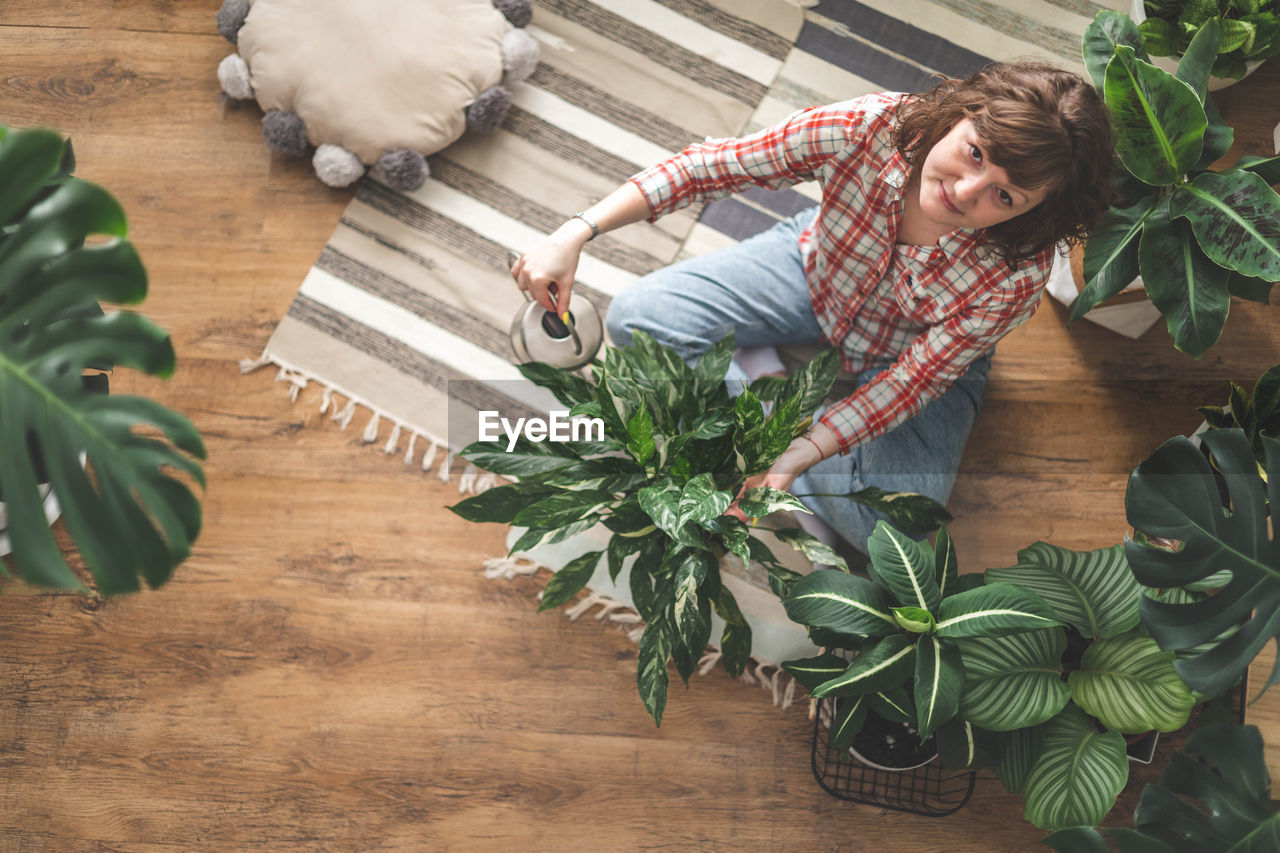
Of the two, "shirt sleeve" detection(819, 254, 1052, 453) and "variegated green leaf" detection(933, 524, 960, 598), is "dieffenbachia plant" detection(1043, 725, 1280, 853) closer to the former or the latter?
"variegated green leaf" detection(933, 524, 960, 598)

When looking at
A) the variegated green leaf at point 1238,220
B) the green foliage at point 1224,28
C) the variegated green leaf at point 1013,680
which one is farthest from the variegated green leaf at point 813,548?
the green foliage at point 1224,28

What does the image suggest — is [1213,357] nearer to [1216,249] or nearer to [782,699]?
[1216,249]

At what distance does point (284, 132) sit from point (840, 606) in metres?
1.41

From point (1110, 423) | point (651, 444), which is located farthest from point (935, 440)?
point (651, 444)

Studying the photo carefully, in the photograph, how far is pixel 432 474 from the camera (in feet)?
5.68

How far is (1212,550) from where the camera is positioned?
1019 mm

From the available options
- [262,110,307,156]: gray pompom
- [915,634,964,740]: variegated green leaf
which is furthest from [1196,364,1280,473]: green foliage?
[262,110,307,156]: gray pompom

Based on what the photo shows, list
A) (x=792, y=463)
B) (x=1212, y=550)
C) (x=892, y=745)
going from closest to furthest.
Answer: (x=1212, y=550), (x=792, y=463), (x=892, y=745)

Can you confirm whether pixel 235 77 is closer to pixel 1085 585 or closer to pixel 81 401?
pixel 81 401

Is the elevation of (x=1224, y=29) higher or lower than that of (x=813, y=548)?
higher

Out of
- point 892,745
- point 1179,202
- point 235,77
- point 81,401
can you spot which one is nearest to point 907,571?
point 892,745

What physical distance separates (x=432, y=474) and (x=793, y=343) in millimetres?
770

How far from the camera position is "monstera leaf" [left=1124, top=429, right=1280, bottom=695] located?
101 cm

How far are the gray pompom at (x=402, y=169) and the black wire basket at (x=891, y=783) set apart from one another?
1303 mm
